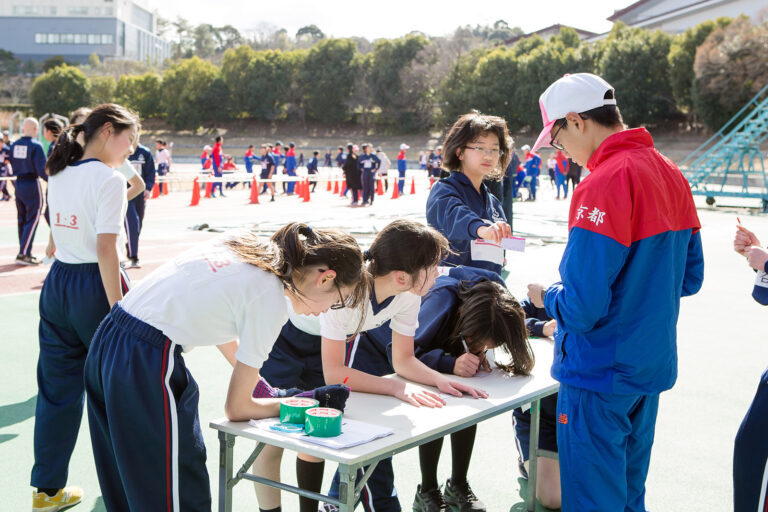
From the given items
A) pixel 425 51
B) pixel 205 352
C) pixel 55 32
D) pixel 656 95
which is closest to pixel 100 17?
pixel 55 32

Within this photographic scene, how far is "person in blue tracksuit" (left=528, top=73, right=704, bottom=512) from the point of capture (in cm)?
232

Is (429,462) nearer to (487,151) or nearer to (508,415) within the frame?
(508,415)

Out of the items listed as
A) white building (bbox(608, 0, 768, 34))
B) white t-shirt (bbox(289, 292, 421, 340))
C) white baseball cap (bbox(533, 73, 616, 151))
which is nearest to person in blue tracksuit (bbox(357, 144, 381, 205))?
white t-shirt (bbox(289, 292, 421, 340))

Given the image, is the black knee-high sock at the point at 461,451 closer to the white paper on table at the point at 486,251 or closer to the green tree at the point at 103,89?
the white paper on table at the point at 486,251

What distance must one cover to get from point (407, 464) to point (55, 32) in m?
141

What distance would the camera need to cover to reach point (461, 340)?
11.0 ft

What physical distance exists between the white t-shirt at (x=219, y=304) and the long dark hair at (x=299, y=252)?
32 mm

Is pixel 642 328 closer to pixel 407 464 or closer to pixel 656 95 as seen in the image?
pixel 407 464

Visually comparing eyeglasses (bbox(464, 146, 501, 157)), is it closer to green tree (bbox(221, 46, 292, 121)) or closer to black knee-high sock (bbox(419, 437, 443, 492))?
black knee-high sock (bbox(419, 437, 443, 492))

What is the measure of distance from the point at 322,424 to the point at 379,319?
0.79 meters

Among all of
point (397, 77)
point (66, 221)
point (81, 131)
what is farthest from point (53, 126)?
point (397, 77)

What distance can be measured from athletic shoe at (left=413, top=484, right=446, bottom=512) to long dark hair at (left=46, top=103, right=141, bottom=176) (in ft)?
7.26

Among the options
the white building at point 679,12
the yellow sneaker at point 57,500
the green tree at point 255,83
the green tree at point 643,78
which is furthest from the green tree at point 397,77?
the yellow sneaker at point 57,500

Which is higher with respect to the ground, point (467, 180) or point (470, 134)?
point (470, 134)
